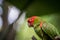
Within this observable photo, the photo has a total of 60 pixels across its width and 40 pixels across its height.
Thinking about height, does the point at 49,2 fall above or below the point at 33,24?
above

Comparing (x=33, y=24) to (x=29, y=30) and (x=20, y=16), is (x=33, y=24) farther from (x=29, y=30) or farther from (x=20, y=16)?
(x=20, y=16)

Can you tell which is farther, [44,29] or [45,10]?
[45,10]

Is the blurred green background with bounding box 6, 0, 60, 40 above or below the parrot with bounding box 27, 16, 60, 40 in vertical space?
above

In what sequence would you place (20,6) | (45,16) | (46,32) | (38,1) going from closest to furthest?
(46,32), (45,16), (38,1), (20,6)

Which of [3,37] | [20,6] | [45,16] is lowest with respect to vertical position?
[3,37]

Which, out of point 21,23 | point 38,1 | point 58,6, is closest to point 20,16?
point 21,23

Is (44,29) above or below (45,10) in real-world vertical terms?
below

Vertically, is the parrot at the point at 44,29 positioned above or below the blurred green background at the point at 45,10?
below

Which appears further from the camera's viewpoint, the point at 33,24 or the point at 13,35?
the point at 13,35
